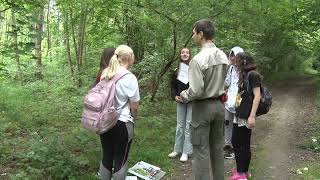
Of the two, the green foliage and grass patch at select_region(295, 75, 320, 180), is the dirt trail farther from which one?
the green foliage

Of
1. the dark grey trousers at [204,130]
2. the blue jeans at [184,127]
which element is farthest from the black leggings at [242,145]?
the blue jeans at [184,127]

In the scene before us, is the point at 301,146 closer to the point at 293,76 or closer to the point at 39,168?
the point at 39,168

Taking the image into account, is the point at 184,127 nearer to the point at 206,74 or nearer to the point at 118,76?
the point at 206,74

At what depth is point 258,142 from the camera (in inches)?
353

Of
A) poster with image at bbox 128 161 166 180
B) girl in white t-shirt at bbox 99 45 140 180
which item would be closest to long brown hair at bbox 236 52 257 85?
girl in white t-shirt at bbox 99 45 140 180

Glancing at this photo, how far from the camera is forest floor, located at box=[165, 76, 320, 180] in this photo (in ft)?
21.8

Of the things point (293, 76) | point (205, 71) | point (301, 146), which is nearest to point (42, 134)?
point (205, 71)

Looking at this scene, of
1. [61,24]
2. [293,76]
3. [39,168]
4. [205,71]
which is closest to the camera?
[205,71]

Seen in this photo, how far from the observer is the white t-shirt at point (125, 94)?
4.62m

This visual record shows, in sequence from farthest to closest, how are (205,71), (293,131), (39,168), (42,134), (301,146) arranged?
(293,131) → (301,146) → (42,134) → (39,168) → (205,71)

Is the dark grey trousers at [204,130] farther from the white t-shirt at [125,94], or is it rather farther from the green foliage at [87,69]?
the green foliage at [87,69]

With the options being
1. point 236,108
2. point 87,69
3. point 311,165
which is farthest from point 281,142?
point 87,69

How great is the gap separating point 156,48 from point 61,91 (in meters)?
4.24

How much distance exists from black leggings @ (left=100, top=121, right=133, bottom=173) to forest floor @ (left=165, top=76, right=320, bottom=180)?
164cm
